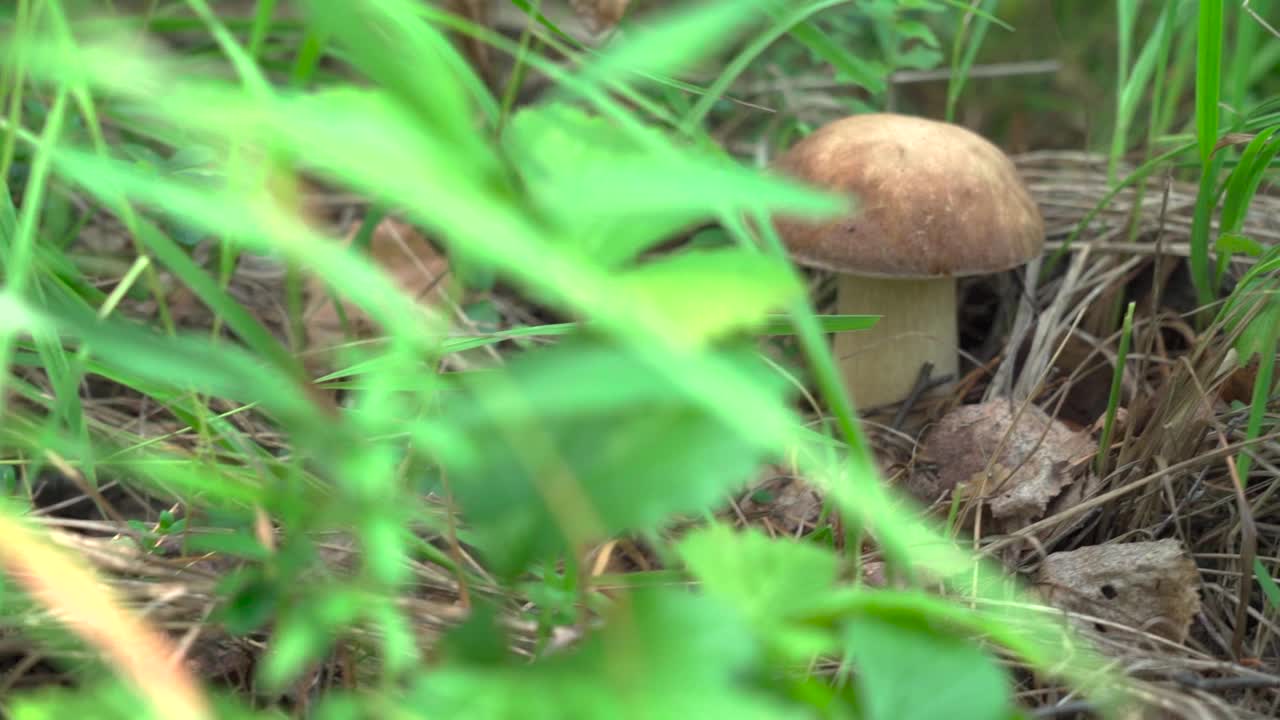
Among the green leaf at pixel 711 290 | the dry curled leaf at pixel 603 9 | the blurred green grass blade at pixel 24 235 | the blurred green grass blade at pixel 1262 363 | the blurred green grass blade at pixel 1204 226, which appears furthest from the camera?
the dry curled leaf at pixel 603 9

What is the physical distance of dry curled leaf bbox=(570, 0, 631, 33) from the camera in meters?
2.25

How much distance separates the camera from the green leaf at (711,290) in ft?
2.00

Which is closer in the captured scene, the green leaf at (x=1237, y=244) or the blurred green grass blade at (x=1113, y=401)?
the blurred green grass blade at (x=1113, y=401)

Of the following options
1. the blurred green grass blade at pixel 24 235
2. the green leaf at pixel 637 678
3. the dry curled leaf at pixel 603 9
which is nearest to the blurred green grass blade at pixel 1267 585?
the green leaf at pixel 637 678

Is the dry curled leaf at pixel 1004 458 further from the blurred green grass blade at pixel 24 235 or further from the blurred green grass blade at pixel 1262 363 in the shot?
the blurred green grass blade at pixel 24 235

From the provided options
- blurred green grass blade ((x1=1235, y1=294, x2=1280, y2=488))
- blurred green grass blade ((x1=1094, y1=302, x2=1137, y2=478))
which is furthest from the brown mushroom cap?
blurred green grass blade ((x1=1235, y1=294, x2=1280, y2=488))

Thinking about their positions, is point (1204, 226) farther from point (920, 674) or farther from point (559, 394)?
point (559, 394)

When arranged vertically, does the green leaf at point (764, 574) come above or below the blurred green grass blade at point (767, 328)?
above

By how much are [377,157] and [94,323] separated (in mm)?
273

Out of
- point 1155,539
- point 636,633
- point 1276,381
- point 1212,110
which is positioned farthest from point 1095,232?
point 636,633

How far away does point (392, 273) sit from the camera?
2.54m

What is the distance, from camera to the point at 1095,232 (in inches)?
91.9

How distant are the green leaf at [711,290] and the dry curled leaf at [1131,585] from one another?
82 cm

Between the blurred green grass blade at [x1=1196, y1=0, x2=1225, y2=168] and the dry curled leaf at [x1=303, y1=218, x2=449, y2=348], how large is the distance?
144cm
